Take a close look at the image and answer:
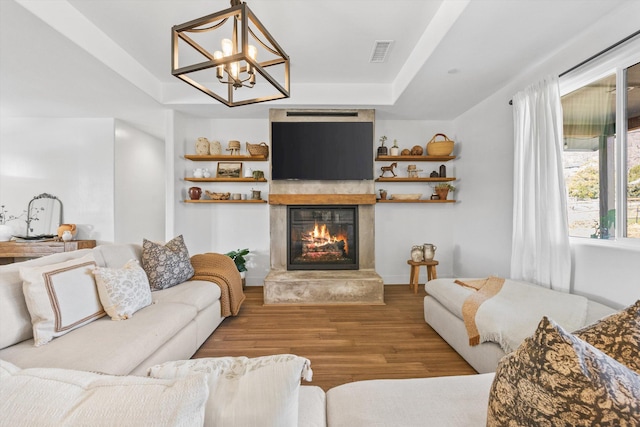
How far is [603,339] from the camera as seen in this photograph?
0.78m

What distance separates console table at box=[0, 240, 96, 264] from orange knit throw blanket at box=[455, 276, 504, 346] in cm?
477

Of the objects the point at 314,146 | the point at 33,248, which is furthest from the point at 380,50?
the point at 33,248

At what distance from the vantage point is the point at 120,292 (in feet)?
6.22

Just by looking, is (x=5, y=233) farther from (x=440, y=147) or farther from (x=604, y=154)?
(x=604, y=154)

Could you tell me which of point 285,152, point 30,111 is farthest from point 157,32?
point 30,111

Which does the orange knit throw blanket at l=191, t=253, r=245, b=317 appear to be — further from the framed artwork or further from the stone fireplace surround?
the framed artwork

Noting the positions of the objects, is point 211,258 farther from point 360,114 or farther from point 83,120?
point 83,120

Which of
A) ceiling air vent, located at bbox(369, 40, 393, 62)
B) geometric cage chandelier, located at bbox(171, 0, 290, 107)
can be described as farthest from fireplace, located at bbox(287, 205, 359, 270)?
ceiling air vent, located at bbox(369, 40, 393, 62)

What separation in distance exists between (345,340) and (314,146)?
2414mm

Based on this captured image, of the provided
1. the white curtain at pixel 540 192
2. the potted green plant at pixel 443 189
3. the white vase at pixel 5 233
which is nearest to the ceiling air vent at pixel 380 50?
the white curtain at pixel 540 192

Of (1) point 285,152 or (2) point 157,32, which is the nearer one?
(2) point 157,32

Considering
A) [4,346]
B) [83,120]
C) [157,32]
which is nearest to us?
[4,346]

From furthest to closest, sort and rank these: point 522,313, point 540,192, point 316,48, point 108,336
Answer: point 316,48, point 540,192, point 522,313, point 108,336

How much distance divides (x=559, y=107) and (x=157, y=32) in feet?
11.3
